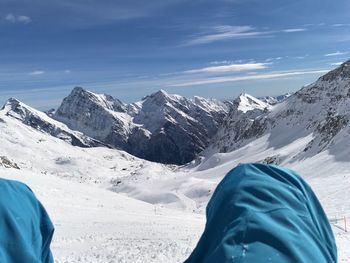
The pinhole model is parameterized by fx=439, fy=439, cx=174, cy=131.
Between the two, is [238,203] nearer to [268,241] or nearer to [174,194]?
[268,241]

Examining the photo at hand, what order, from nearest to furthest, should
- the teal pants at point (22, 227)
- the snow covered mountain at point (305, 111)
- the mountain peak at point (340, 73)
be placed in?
the teal pants at point (22, 227), the snow covered mountain at point (305, 111), the mountain peak at point (340, 73)

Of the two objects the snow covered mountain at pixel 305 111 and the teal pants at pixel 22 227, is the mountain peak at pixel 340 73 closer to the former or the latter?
the snow covered mountain at pixel 305 111

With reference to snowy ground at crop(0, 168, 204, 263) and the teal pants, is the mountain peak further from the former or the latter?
the teal pants

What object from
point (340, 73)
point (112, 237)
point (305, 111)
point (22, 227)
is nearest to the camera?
point (22, 227)

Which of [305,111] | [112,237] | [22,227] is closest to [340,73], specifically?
[305,111]

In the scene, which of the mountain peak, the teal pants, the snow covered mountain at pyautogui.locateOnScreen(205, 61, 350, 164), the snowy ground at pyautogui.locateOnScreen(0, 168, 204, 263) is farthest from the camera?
the mountain peak

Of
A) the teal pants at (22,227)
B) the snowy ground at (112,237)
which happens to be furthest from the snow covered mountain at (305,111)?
the teal pants at (22,227)

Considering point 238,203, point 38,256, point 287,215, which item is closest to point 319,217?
point 287,215

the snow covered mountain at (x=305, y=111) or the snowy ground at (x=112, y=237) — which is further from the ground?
the snowy ground at (x=112, y=237)

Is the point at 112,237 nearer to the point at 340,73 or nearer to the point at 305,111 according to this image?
the point at 305,111

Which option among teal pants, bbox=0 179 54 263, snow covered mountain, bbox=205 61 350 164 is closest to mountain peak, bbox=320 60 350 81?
snow covered mountain, bbox=205 61 350 164

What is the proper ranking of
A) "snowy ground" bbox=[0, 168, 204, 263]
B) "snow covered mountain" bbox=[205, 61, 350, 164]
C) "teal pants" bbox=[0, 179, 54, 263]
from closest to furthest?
"teal pants" bbox=[0, 179, 54, 263] → "snowy ground" bbox=[0, 168, 204, 263] → "snow covered mountain" bbox=[205, 61, 350, 164]
